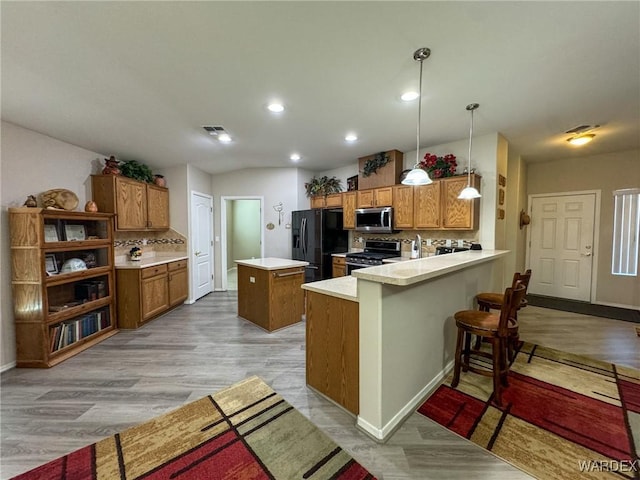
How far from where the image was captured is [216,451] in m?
1.62

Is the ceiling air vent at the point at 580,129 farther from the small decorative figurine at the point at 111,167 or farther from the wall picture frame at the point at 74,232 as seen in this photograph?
the wall picture frame at the point at 74,232

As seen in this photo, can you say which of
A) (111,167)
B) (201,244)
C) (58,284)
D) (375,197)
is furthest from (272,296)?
(111,167)

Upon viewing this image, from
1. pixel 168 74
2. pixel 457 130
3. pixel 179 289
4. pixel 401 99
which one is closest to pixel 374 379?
pixel 401 99

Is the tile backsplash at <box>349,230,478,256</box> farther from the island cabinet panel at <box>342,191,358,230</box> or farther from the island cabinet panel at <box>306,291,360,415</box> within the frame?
the island cabinet panel at <box>306,291,360,415</box>

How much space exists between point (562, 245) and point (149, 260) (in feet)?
24.9

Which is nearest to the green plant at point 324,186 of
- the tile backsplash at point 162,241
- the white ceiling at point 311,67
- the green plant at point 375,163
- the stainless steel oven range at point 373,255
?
the green plant at point 375,163

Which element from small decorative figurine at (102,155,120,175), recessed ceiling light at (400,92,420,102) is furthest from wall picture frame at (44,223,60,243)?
recessed ceiling light at (400,92,420,102)

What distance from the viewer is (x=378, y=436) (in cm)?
170

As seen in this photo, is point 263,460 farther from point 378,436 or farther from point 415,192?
point 415,192

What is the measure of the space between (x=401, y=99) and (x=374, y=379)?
2.45 meters

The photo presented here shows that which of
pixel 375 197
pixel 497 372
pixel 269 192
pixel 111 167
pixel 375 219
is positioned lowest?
pixel 497 372

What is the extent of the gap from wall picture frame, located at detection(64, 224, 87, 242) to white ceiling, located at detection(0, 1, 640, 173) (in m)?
1.10

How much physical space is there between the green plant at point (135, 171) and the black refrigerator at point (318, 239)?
8.75 feet

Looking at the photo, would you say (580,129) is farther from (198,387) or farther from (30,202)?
(30,202)
